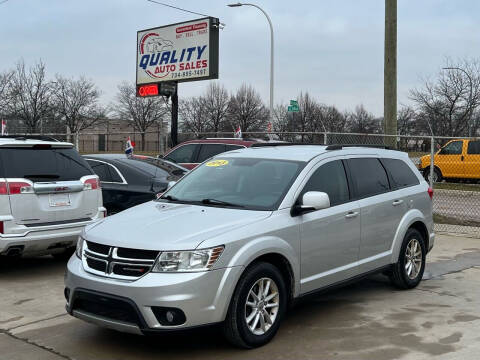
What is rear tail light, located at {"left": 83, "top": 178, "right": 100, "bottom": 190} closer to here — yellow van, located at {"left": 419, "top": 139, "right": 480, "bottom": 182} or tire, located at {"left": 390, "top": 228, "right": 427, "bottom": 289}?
tire, located at {"left": 390, "top": 228, "right": 427, "bottom": 289}

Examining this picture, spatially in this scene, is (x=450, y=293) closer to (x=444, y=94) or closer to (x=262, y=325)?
(x=262, y=325)

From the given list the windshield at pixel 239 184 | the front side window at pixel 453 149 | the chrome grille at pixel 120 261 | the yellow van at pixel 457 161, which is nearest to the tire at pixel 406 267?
the windshield at pixel 239 184

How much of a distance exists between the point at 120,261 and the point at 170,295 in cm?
52

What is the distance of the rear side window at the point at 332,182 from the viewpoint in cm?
556

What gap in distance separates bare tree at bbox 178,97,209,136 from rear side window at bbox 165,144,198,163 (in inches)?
1981

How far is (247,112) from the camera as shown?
69.6m

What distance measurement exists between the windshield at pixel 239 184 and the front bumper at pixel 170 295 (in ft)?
3.15

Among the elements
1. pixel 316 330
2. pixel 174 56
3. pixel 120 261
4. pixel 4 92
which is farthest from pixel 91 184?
pixel 4 92

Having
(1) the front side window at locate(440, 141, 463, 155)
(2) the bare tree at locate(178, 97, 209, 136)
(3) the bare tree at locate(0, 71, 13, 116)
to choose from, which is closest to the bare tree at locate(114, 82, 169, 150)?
(2) the bare tree at locate(178, 97, 209, 136)

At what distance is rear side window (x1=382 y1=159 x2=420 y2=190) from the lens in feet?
22.0

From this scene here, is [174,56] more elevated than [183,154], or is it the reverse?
[174,56]

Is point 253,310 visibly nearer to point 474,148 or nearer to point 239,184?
point 239,184

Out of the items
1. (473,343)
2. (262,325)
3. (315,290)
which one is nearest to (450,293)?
(473,343)

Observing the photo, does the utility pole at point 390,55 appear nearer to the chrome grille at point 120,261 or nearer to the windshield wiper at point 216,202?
the windshield wiper at point 216,202
